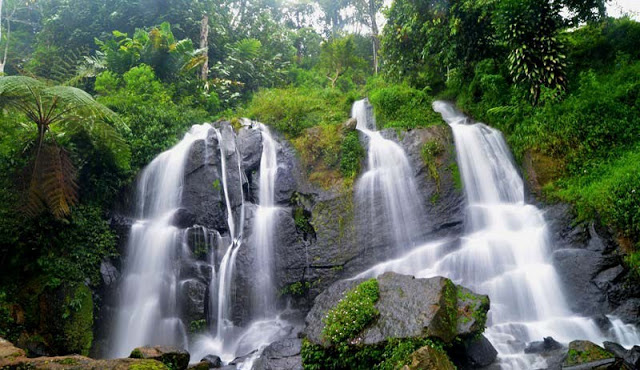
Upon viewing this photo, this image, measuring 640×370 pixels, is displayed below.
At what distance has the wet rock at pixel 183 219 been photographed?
400 inches

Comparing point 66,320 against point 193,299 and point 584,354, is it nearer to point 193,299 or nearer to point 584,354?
point 193,299

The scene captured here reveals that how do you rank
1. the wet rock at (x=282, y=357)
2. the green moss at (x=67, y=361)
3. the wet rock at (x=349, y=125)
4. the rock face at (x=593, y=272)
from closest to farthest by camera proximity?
the green moss at (x=67, y=361)
the wet rock at (x=282, y=357)
the rock face at (x=593, y=272)
the wet rock at (x=349, y=125)

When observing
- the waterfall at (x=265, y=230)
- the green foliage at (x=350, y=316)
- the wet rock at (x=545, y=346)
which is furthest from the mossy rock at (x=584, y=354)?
the waterfall at (x=265, y=230)

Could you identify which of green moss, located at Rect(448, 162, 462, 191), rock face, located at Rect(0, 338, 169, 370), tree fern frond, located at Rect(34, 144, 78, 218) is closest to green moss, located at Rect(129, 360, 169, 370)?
rock face, located at Rect(0, 338, 169, 370)

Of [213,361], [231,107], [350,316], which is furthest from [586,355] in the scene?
[231,107]

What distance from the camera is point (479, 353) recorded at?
607cm

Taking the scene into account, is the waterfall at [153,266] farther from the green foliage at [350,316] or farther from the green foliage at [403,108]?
the green foliage at [403,108]

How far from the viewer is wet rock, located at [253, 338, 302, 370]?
6406 mm

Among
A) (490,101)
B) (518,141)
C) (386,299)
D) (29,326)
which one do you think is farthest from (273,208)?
(490,101)

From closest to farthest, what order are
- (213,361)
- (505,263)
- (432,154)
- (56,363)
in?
(56,363) < (213,361) < (505,263) < (432,154)

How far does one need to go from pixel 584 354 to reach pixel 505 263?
3089 millimetres

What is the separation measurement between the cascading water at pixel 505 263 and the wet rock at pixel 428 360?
5.31ft

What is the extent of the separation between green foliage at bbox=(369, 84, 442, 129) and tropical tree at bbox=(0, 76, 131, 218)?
27.1 feet

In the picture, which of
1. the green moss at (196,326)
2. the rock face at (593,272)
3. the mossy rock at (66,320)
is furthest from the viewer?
the green moss at (196,326)
